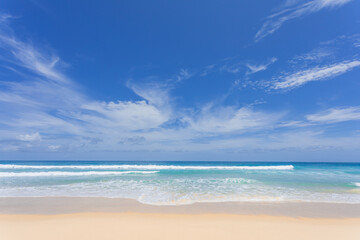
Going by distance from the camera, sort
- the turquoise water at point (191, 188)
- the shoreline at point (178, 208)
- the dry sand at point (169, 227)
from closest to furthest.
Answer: the dry sand at point (169, 227) < the shoreline at point (178, 208) < the turquoise water at point (191, 188)

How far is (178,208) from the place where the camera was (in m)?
5.91

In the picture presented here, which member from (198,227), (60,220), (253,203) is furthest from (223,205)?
(60,220)

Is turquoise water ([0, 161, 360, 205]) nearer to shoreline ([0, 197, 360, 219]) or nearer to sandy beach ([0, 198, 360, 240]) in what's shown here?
shoreline ([0, 197, 360, 219])

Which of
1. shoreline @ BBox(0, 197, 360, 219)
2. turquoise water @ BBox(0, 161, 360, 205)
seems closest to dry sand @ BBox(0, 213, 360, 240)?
shoreline @ BBox(0, 197, 360, 219)

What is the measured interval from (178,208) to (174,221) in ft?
4.32

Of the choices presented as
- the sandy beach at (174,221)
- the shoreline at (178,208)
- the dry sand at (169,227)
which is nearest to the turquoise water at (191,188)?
the shoreline at (178,208)

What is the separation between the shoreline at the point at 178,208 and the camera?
17.9ft

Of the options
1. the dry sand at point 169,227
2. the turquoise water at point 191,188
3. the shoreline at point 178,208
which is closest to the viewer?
the dry sand at point 169,227

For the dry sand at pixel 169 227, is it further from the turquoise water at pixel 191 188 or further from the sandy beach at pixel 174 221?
the turquoise water at pixel 191 188

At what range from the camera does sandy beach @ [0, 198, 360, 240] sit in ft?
12.7

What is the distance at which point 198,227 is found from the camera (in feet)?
13.9

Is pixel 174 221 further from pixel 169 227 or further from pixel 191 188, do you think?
pixel 191 188

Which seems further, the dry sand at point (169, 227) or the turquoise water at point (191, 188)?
the turquoise water at point (191, 188)

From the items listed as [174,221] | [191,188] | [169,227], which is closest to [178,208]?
[174,221]
